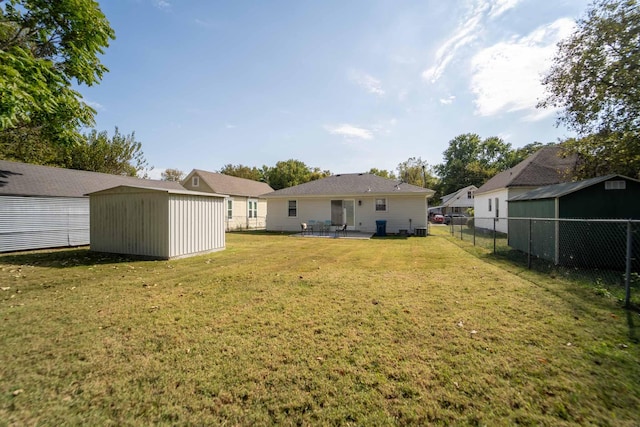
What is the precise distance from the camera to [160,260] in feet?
29.7

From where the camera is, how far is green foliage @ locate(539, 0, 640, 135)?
10.0 m

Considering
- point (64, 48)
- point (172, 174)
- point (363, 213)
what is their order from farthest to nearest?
point (172, 174) < point (363, 213) < point (64, 48)

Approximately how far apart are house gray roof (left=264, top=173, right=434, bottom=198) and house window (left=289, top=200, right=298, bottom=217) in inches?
28.1

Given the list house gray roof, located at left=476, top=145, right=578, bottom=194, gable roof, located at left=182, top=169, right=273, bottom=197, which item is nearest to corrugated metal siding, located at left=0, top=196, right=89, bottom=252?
gable roof, located at left=182, top=169, right=273, bottom=197

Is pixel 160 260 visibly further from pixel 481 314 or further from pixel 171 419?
pixel 481 314

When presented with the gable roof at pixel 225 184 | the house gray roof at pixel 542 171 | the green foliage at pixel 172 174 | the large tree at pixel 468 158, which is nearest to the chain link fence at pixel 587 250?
the house gray roof at pixel 542 171

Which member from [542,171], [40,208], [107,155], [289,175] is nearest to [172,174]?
[289,175]

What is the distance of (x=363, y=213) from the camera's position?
18.2m

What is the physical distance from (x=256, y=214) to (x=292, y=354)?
25.5m

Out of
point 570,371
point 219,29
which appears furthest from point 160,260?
point 570,371

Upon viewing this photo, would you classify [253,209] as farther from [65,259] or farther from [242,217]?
[65,259]

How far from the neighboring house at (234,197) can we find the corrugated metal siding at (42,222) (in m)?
10.3

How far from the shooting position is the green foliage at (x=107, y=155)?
83.9ft

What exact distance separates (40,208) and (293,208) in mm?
13486
